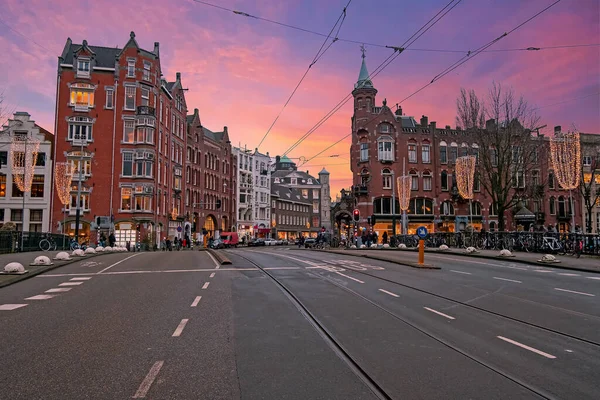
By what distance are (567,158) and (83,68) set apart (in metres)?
50.0

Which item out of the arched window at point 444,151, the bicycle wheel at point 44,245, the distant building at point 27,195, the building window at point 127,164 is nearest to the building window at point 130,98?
the building window at point 127,164

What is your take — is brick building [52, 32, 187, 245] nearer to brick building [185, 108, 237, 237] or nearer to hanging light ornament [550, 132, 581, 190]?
brick building [185, 108, 237, 237]

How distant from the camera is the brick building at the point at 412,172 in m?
56.1

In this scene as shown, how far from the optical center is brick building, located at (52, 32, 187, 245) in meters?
49.9

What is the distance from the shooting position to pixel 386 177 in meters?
57.0

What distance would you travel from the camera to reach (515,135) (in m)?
37.0

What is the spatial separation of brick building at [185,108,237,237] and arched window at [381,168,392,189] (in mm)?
25650

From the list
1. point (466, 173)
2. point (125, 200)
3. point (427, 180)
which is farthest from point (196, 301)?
point (427, 180)

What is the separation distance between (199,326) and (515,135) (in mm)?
35961

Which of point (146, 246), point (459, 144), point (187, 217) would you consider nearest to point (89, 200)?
point (146, 246)

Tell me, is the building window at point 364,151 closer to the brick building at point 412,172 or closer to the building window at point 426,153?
the brick building at point 412,172

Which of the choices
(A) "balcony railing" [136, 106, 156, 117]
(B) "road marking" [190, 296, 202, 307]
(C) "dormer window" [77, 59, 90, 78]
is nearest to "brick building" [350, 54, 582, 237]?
(A) "balcony railing" [136, 106, 156, 117]

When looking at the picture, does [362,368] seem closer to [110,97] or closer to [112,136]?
[112,136]

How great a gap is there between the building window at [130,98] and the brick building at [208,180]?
50.0 ft
